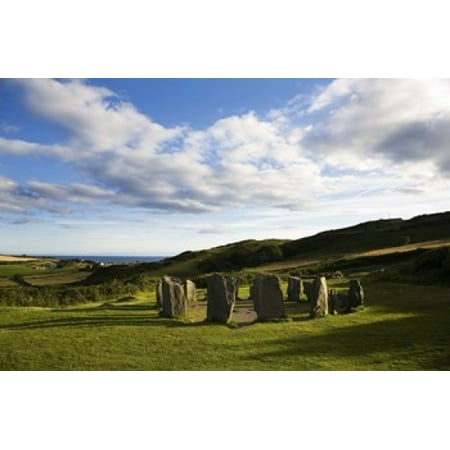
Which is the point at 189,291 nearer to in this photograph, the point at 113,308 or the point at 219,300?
the point at 113,308

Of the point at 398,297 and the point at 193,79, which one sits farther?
the point at 398,297

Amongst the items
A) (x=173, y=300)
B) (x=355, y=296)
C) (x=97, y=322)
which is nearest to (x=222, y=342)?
(x=173, y=300)

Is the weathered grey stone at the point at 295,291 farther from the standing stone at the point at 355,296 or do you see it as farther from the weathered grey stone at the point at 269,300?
the weathered grey stone at the point at 269,300

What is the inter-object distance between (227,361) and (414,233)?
51.1 meters

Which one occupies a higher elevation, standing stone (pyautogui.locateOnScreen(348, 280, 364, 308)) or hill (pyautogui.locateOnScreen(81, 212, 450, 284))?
hill (pyautogui.locateOnScreen(81, 212, 450, 284))

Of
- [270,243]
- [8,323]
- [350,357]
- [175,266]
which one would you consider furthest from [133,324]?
[270,243]

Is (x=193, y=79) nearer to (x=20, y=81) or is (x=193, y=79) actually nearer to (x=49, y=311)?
(x=20, y=81)

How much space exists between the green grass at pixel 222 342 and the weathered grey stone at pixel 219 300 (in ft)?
1.98

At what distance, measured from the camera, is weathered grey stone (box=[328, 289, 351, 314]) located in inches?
629

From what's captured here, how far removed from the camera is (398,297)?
19.4 meters

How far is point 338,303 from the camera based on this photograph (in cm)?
1697

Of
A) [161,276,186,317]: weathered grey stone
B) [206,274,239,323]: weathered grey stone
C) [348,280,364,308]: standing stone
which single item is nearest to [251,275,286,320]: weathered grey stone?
[206,274,239,323]: weathered grey stone

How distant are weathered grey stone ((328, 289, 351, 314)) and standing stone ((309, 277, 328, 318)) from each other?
60 centimetres

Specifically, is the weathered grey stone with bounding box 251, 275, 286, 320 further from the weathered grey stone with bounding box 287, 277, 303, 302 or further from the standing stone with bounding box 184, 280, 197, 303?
the standing stone with bounding box 184, 280, 197, 303
